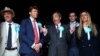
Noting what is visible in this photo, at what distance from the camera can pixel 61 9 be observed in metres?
11.2

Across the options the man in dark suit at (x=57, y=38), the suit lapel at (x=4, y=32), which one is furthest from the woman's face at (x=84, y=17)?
the suit lapel at (x=4, y=32)

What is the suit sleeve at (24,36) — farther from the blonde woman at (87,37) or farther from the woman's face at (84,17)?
the woman's face at (84,17)

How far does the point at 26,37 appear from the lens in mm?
8742

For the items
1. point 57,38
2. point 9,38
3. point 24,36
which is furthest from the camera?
point 57,38

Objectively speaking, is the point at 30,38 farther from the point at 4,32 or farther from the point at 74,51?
the point at 74,51

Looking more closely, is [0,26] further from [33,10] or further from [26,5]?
[26,5]

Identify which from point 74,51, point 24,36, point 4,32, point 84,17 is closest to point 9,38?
point 4,32

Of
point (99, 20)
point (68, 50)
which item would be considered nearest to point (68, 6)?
point (99, 20)

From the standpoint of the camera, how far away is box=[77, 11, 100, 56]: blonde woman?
902 centimetres

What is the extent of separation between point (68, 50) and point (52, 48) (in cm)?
34

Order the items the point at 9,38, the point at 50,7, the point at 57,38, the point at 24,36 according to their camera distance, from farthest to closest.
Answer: the point at 50,7 < the point at 57,38 < the point at 9,38 < the point at 24,36

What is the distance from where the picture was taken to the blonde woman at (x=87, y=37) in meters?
9.02

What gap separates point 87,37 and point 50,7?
237cm

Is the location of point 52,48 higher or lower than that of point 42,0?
lower
